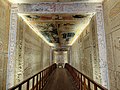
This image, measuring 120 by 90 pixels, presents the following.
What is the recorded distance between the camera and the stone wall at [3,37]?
2.71 metres

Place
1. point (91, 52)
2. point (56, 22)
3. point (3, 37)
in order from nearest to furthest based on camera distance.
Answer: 1. point (3, 37)
2. point (91, 52)
3. point (56, 22)

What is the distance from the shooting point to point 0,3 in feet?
8.69

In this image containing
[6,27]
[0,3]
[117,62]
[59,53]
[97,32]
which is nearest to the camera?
[117,62]

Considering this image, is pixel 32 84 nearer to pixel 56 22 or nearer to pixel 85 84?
pixel 85 84

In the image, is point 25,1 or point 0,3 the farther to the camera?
point 25,1

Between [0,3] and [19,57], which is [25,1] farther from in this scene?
[19,57]

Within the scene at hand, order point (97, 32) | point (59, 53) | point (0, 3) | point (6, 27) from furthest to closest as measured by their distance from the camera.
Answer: point (59, 53), point (97, 32), point (6, 27), point (0, 3)

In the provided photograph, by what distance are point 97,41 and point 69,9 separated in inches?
48.8

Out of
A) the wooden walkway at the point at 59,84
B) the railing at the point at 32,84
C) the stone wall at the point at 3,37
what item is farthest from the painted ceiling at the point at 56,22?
the wooden walkway at the point at 59,84

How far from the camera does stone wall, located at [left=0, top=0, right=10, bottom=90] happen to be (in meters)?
2.71

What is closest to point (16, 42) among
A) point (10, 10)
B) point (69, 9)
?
point (10, 10)

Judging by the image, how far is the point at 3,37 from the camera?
2.86m

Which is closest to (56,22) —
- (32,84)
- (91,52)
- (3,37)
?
(91,52)

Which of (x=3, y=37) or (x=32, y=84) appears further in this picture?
Result: (x=32, y=84)
